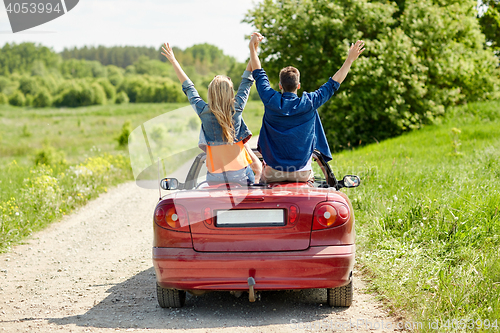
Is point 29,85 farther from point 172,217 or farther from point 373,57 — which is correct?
point 172,217

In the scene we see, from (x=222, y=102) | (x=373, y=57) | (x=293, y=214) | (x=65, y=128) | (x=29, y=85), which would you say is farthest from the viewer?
(x=29, y=85)

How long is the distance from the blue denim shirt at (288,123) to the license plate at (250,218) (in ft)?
2.24

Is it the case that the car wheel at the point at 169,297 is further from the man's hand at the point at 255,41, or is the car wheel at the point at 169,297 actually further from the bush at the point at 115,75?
the bush at the point at 115,75

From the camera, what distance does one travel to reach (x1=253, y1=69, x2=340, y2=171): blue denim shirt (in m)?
4.38

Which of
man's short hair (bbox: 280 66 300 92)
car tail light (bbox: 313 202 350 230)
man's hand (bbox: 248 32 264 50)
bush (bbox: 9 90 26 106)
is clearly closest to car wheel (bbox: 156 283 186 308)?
car tail light (bbox: 313 202 350 230)

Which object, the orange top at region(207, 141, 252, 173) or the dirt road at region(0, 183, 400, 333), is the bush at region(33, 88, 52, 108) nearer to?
the dirt road at region(0, 183, 400, 333)

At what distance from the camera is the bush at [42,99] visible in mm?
91625

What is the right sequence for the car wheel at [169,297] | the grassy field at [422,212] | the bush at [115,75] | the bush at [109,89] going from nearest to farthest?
the grassy field at [422,212]
the car wheel at [169,297]
the bush at [109,89]
the bush at [115,75]

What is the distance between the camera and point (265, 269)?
396 cm

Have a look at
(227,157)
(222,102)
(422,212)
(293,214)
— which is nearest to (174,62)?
(222,102)

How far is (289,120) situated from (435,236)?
251 centimetres

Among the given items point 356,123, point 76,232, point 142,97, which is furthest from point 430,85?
point 142,97

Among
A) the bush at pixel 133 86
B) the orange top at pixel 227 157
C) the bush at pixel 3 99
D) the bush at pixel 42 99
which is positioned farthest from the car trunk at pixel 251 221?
the bush at pixel 3 99

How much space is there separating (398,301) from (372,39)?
13963 millimetres
